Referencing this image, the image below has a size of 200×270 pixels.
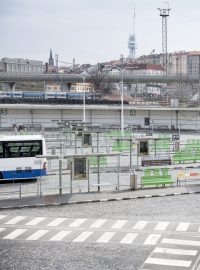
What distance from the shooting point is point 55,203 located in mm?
23844

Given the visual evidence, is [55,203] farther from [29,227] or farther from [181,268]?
[181,268]

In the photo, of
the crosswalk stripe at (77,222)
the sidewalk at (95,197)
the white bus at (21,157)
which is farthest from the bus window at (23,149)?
the crosswalk stripe at (77,222)

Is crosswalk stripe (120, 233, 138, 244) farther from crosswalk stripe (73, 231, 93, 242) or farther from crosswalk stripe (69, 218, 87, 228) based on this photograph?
crosswalk stripe (69, 218, 87, 228)

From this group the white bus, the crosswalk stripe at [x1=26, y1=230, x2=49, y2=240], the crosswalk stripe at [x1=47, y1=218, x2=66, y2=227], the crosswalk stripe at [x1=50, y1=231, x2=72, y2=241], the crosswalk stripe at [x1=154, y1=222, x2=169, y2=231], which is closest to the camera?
the crosswalk stripe at [x1=50, y1=231, x2=72, y2=241]

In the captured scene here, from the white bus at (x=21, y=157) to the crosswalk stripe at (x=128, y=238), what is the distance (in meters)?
12.4

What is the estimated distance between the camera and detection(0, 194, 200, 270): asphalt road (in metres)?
15.0

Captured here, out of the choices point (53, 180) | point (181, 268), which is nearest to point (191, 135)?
point (53, 180)

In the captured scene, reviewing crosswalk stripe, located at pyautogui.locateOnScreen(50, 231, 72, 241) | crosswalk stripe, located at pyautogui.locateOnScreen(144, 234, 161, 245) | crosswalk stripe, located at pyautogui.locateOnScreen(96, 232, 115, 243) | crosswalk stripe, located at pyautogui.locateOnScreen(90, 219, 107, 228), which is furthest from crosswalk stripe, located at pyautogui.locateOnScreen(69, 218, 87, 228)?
crosswalk stripe, located at pyautogui.locateOnScreen(144, 234, 161, 245)

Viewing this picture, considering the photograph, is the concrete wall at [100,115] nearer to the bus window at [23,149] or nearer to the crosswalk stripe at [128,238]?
the bus window at [23,149]

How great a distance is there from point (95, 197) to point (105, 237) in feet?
24.2

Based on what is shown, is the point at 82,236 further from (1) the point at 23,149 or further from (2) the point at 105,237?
(1) the point at 23,149

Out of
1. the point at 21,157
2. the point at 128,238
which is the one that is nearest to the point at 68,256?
the point at 128,238

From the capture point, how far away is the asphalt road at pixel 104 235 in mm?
14992

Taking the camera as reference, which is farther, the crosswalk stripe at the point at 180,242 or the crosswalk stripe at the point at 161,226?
the crosswalk stripe at the point at 161,226
